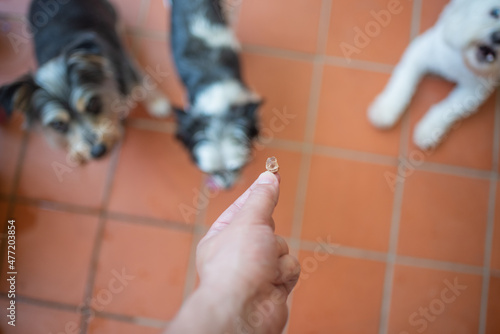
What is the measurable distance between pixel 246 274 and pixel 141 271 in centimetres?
132

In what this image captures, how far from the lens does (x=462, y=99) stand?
1.92 meters

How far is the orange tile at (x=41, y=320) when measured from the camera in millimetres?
2004

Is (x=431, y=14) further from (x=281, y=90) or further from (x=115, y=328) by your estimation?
(x=115, y=328)

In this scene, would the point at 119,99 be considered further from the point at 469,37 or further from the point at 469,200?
the point at 469,200

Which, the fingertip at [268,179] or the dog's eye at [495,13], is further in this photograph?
the dog's eye at [495,13]

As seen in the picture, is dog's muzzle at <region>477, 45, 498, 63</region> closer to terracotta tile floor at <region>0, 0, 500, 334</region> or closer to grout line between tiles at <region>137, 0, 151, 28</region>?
terracotta tile floor at <region>0, 0, 500, 334</region>

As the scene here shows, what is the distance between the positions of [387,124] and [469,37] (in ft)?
1.98

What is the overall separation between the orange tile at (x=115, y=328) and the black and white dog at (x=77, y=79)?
842mm

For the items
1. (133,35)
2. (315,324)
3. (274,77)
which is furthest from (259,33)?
(315,324)

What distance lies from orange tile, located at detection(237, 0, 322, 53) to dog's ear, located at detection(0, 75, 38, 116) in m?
1.12

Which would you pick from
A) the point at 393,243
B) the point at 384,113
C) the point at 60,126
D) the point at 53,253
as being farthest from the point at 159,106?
the point at 393,243

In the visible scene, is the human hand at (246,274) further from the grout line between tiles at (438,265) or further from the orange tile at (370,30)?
the orange tile at (370,30)

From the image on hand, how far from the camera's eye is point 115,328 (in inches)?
78.9

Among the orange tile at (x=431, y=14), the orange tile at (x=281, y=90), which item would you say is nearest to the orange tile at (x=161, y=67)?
the orange tile at (x=281, y=90)
